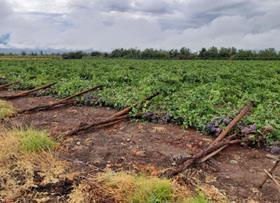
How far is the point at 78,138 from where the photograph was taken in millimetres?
6426

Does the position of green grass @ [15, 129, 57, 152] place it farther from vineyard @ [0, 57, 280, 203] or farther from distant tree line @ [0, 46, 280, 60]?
distant tree line @ [0, 46, 280, 60]

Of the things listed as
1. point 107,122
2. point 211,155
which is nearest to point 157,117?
point 107,122

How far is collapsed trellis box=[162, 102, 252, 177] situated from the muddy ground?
0.10 meters

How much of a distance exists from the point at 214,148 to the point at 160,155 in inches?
30.4

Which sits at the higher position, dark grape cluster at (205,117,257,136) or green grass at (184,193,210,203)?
dark grape cluster at (205,117,257,136)

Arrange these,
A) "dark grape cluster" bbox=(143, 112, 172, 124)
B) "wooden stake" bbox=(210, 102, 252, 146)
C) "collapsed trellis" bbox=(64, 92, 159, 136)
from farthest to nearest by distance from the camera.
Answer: "dark grape cluster" bbox=(143, 112, 172, 124), "collapsed trellis" bbox=(64, 92, 159, 136), "wooden stake" bbox=(210, 102, 252, 146)

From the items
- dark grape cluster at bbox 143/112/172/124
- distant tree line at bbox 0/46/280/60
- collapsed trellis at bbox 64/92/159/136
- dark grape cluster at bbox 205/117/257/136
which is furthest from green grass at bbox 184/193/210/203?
distant tree line at bbox 0/46/280/60

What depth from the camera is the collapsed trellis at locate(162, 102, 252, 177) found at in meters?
4.70

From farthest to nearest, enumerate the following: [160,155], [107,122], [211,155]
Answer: [107,122]
[160,155]
[211,155]

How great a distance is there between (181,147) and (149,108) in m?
2.20

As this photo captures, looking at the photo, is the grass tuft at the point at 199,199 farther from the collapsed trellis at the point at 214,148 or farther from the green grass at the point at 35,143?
the green grass at the point at 35,143

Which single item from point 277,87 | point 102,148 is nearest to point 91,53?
point 277,87

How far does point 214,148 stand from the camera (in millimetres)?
5340

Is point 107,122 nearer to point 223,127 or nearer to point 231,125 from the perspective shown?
point 223,127
